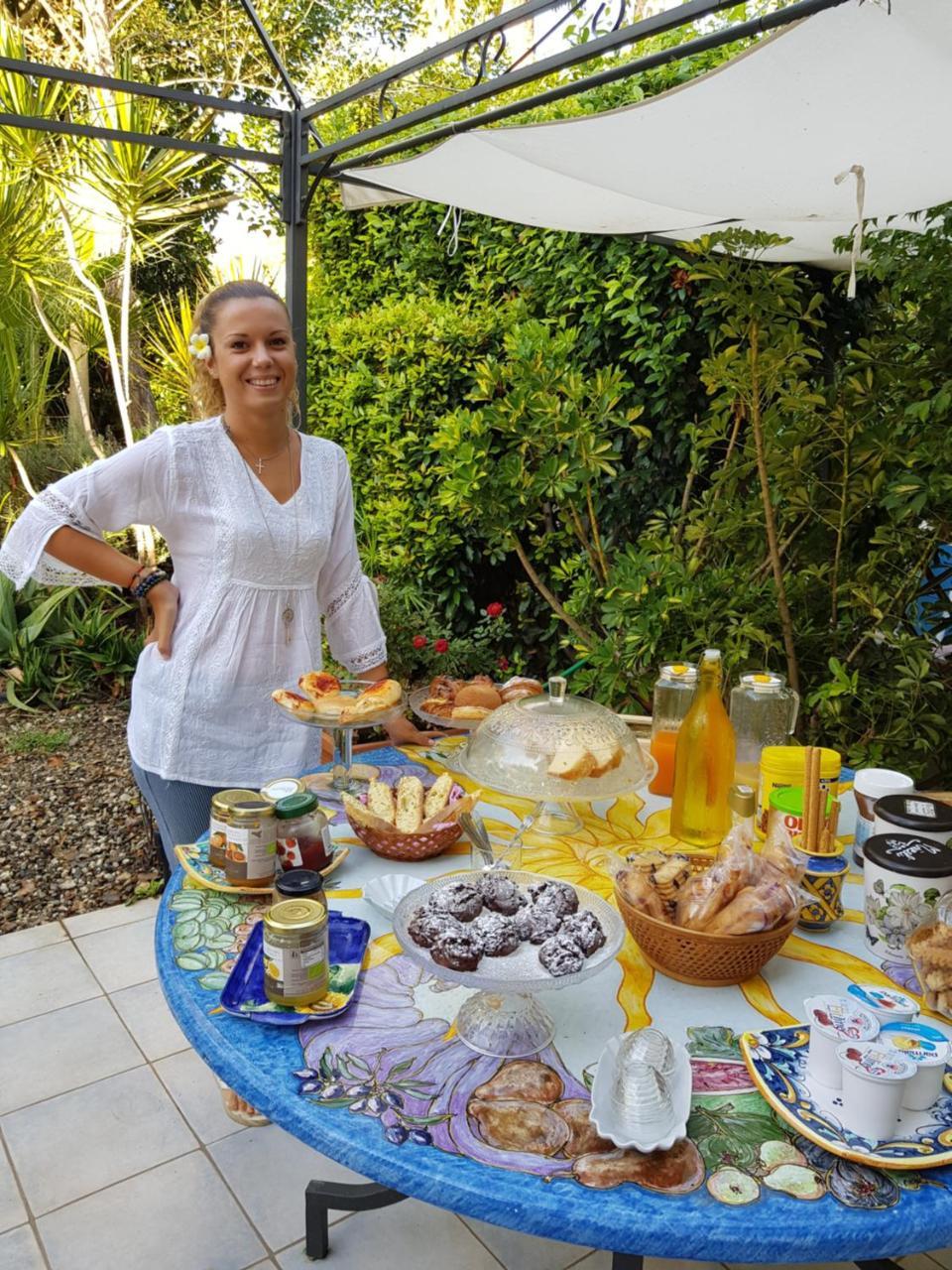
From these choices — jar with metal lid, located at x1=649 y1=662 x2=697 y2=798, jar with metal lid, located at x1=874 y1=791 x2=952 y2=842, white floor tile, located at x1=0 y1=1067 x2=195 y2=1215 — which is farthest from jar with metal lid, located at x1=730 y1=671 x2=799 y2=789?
white floor tile, located at x1=0 y1=1067 x2=195 y2=1215

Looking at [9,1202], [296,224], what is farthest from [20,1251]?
[296,224]

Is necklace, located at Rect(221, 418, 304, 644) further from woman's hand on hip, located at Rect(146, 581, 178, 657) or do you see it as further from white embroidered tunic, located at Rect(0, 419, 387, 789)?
woman's hand on hip, located at Rect(146, 581, 178, 657)

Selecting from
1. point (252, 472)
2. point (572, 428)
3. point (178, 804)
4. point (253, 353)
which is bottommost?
point (178, 804)

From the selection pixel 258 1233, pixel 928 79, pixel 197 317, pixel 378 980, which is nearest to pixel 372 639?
pixel 197 317

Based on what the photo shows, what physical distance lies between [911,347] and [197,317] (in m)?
2.21

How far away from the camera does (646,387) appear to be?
13.8 ft

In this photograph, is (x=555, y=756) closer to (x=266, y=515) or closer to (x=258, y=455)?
(x=266, y=515)

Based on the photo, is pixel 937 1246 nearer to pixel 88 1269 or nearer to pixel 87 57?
pixel 88 1269

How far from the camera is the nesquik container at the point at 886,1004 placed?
3.49ft

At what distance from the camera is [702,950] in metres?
1.20

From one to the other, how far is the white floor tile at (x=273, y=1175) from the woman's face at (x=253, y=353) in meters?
1.65

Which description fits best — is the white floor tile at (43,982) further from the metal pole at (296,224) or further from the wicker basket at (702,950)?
the wicker basket at (702,950)

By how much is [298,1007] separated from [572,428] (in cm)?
258

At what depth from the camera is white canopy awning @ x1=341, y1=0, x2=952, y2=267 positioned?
1916 mm
